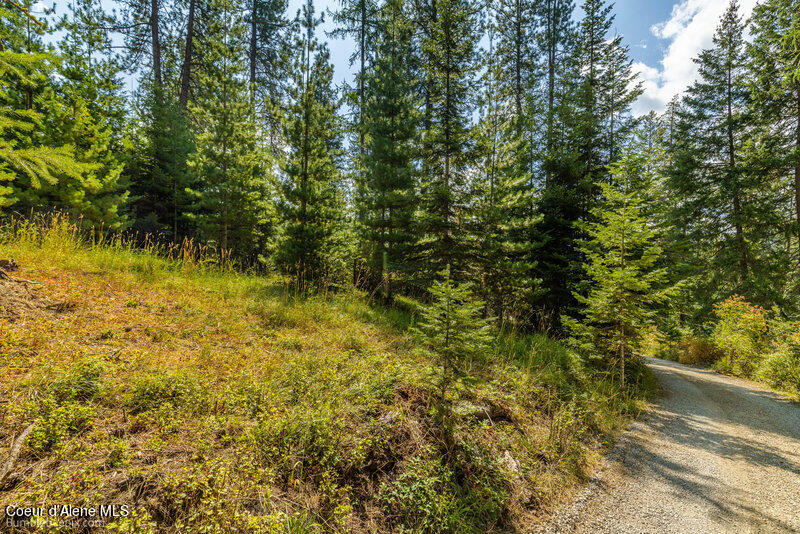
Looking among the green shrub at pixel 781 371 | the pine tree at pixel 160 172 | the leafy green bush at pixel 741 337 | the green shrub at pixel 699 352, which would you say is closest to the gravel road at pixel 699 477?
the green shrub at pixel 781 371

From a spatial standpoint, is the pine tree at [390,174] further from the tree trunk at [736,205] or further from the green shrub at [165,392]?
the tree trunk at [736,205]

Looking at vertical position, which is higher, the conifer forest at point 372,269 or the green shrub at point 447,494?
the conifer forest at point 372,269

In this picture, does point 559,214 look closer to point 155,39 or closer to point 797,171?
point 797,171

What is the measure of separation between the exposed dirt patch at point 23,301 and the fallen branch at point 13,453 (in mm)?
2112

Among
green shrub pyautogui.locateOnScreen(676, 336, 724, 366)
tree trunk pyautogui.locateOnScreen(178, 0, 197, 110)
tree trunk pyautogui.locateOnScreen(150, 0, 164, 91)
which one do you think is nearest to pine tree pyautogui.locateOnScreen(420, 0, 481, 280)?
green shrub pyautogui.locateOnScreen(676, 336, 724, 366)

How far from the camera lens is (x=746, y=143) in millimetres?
12586

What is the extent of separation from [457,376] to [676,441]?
13.0 feet

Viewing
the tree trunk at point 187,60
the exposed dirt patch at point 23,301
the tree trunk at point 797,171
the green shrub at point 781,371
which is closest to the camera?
the exposed dirt patch at point 23,301

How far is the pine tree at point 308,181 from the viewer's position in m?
7.29

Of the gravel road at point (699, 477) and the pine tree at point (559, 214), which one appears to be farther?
the pine tree at point (559, 214)

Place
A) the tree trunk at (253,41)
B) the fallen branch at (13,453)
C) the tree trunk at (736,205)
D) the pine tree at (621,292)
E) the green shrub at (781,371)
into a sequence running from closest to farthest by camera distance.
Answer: the fallen branch at (13,453) → the pine tree at (621,292) → the green shrub at (781,371) → the tree trunk at (736,205) → the tree trunk at (253,41)

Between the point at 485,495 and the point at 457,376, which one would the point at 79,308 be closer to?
the point at 457,376

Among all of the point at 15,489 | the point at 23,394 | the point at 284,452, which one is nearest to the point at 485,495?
the point at 284,452

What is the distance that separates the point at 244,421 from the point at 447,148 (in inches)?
279
